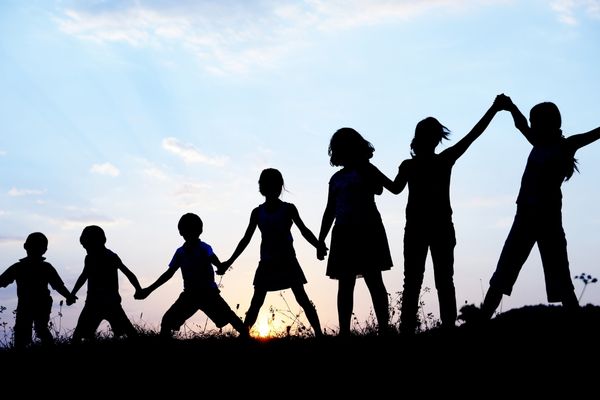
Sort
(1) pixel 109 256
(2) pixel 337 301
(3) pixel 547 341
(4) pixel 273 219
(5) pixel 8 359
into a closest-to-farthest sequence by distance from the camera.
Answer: (3) pixel 547 341 → (5) pixel 8 359 → (2) pixel 337 301 → (4) pixel 273 219 → (1) pixel 109 256

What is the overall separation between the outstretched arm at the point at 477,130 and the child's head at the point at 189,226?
3.85 metres

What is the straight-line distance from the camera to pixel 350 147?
351 inches

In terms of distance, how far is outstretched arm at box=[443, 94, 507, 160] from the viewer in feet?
27.4

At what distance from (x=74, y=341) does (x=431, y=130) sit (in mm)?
5705

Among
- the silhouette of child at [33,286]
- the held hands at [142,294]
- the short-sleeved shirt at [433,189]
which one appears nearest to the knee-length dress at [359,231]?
the short-sleeved shirt at [433,189]

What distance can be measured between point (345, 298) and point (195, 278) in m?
2.49

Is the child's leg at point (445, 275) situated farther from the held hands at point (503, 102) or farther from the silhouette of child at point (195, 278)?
the silhouette of child at point (195, 278)

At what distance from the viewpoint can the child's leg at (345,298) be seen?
8883mm

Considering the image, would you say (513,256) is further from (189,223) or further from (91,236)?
(91,236)

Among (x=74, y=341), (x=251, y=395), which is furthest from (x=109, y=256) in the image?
(x=251, y=395)

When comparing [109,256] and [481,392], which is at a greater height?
[109,256]

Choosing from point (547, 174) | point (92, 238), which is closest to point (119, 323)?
point (92, 238)

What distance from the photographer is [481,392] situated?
5.52 meters

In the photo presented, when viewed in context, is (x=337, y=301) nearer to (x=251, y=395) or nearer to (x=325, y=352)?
(x=325, y=352)
